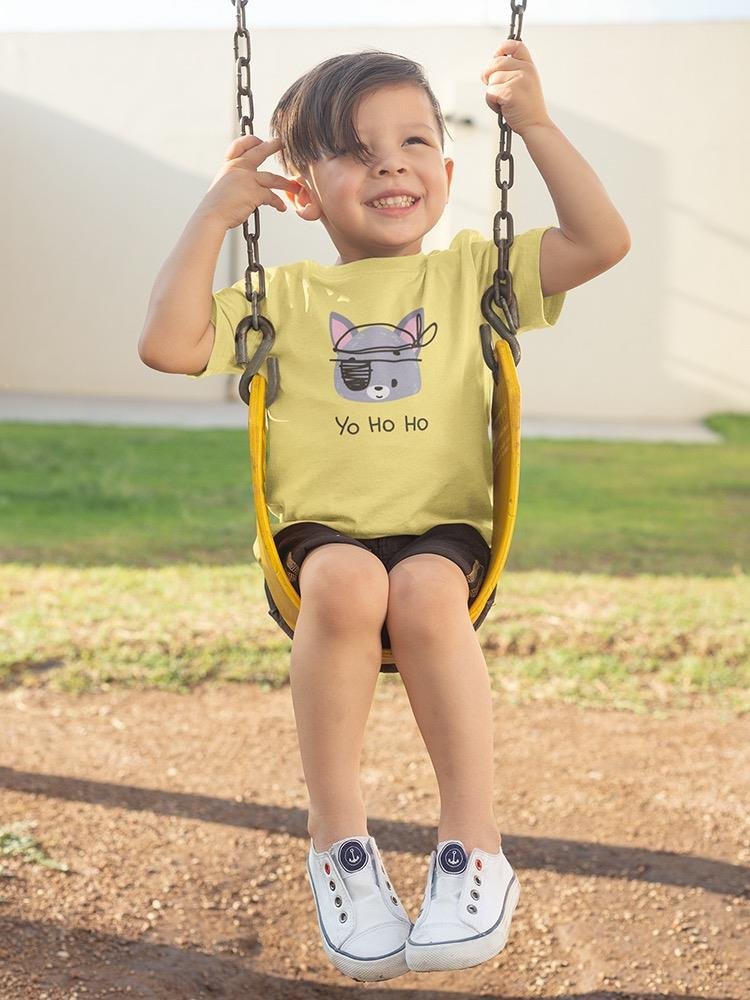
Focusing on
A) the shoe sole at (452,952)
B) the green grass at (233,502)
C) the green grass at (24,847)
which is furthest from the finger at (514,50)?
the green grass at (233,502)

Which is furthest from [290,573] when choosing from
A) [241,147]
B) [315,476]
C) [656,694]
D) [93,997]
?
[656,694]

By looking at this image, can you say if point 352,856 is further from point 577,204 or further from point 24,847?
point 24,847

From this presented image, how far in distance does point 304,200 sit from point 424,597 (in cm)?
82

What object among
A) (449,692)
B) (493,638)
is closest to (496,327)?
(449,692)

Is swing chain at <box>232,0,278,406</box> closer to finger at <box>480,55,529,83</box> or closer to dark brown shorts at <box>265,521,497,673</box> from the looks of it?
dark brown shorts at <box>265,521,497,673</box>

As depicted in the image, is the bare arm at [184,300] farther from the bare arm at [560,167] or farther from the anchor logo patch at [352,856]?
the anchor logo patch at [352,856]

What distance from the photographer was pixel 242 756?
3945 mm

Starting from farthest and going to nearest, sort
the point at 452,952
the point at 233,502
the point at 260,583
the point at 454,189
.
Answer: the point at 454,189
the point at 233,502
the point at 260,583
the point at 452,952

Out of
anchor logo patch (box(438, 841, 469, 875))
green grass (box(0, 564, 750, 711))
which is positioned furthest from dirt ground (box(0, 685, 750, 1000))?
anchor logo patch (box(438, 841, 469, 875))

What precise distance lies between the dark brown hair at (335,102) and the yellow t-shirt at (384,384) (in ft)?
0.73

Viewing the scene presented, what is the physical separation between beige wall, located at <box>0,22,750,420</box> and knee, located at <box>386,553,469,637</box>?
39.0ft

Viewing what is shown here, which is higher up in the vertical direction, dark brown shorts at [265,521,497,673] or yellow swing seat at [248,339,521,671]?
yellow swing seat at [248,339,521,671]

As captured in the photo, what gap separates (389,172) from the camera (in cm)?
221

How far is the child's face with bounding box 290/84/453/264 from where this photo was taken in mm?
2209
